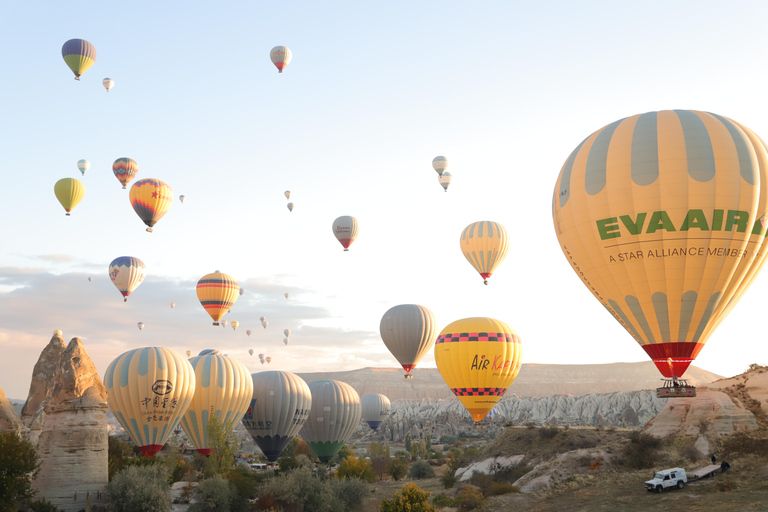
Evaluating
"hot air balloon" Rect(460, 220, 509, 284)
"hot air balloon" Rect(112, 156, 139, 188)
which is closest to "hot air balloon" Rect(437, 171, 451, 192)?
"hot air balloon" Rect(460, 220, 509, 284)

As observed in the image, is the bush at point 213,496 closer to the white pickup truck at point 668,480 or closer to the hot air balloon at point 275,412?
the hot air balloon at point 275,412

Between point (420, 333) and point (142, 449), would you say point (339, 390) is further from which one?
point (142, 449)

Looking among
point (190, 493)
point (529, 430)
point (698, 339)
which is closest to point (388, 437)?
point (529, 430)

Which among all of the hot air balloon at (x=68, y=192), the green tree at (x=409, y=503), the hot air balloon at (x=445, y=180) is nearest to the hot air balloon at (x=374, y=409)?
the hot air balloon at (x=445, y=180)

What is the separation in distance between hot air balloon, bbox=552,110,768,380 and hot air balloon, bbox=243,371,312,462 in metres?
26.8

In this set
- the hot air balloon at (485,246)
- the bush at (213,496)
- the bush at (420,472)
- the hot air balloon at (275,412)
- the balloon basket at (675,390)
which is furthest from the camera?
the hot air balloon at (485,246)

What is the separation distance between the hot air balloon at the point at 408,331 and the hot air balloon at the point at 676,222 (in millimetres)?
31544

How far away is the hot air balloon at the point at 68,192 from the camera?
61219 mm

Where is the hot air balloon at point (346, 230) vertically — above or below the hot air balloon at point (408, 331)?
above

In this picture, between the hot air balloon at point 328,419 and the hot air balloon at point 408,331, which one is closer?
the hot air balloon at point 328,419

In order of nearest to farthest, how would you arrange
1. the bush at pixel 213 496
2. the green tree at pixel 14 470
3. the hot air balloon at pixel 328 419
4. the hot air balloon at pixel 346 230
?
1. the green tree at pixel 14 470
2. the bush at pixel 213 496
3. the hot air balloon at pixel 328 419
4. the hot air balloon at pixel 346 230

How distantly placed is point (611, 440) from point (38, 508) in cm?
3547

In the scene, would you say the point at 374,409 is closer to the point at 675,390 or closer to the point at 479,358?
the point at 479,358

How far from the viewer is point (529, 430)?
50906 millimetres
